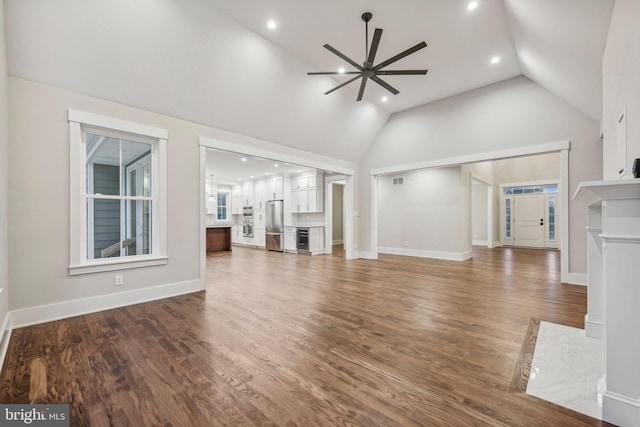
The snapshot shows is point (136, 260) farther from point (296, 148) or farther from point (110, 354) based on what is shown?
point (296, 148)

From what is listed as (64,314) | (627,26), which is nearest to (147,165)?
(64,314)

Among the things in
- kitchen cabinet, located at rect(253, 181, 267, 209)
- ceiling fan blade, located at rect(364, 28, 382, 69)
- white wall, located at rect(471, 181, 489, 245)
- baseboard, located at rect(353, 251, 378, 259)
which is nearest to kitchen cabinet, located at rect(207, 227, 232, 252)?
kitchen cabinet, located at rect(253, 181, 267, 209)

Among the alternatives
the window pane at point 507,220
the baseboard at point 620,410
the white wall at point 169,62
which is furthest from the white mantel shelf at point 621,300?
the window pane at point 507,220

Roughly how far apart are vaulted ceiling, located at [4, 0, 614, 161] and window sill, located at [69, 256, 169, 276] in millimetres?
2041

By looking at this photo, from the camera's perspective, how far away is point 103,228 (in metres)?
3.53

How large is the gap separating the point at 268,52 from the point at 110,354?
415 cm

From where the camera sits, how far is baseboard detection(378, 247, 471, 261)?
7.06 metres

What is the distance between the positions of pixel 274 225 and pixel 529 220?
9.31 meters

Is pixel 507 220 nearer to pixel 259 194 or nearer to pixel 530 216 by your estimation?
pixel 530 216

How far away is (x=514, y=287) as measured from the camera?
14.2 feet

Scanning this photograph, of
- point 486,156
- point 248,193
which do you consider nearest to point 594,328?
point 486,156

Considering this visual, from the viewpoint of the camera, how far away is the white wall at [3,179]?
241cm

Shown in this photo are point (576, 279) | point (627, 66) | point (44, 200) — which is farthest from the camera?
point (576, 279)

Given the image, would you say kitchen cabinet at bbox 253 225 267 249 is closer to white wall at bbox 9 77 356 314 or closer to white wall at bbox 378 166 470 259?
white wall at bbox 378 166 470 259
